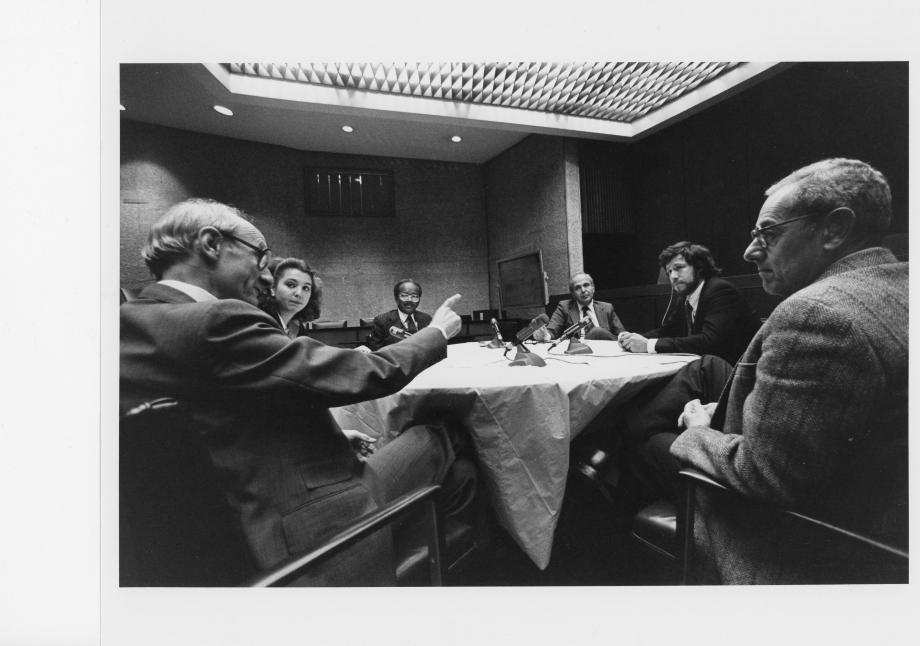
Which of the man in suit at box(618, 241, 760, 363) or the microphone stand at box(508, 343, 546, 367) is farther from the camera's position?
the man in suit at box(618, 241, 760, 363)

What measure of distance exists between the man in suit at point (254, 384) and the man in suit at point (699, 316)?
150 cm

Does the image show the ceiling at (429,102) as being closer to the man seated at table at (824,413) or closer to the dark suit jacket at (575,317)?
the man seated at table at (824,413)

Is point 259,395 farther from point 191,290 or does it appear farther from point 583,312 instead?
point 583,312

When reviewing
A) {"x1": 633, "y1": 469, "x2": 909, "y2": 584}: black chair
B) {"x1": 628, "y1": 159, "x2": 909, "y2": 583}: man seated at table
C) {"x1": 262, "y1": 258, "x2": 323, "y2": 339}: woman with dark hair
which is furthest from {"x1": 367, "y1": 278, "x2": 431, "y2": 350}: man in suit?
{"x1": 628, "y1": 159, "x2": 909, "y2": 583}: man seated at table

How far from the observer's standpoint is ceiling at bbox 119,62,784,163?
2.08 meters

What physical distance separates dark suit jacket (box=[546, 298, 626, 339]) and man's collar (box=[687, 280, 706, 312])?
3.03 feet

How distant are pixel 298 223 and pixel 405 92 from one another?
184 centimetres

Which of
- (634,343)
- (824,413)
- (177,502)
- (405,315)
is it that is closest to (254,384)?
(177,502)

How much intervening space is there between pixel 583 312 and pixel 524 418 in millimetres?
2285

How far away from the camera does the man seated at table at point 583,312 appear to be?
314 centimetres

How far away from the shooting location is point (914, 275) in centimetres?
120

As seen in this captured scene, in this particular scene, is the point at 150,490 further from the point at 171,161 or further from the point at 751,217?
the point at 751,217

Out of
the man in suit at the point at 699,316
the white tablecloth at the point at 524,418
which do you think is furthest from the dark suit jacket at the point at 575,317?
the white tablecloth at the point at 524,418

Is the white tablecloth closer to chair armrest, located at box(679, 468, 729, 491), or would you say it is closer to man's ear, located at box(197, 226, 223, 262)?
chair armrest, located at box(679, 468, 729, 491)
